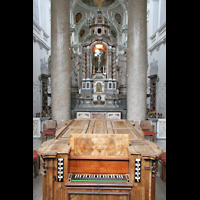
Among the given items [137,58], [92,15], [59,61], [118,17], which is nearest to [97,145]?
[137,58]

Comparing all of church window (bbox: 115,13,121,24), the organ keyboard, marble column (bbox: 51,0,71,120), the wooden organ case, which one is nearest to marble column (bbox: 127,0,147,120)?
marble column (bbox: 51,0,71,120)

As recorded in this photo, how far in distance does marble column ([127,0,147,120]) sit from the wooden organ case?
10.6 ft

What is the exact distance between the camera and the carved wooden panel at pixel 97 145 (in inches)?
91.1

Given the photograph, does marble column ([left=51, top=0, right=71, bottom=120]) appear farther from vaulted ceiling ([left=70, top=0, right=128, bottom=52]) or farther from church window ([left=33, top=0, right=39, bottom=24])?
vaulted ceiling ([left=70, top=0, right=128, bottom=52])

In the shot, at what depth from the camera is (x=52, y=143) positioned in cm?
247

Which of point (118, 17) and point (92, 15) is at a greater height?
point (118, 17)

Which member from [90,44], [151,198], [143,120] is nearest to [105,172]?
[151,198]

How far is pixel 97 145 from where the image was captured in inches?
92.0

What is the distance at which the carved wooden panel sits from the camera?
7.59ft

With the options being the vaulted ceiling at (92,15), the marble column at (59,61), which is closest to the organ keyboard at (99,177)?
the marble column at (59,61)

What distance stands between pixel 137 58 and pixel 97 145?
161 inches

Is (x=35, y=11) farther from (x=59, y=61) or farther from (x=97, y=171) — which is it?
(x=97, y=171)

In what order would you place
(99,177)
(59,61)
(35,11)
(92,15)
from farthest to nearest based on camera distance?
(92,15) → (35,11) → (59,61) → (99,177)

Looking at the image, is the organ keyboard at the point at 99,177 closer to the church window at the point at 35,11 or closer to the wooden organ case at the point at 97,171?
the wooden organ case at the point at 97,171
